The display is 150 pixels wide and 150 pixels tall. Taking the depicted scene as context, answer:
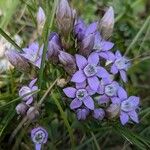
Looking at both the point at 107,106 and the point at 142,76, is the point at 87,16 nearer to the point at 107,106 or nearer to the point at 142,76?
the point at 142,76

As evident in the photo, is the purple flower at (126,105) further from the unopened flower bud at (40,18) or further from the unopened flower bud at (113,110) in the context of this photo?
the unopened flower bud at (40,18)

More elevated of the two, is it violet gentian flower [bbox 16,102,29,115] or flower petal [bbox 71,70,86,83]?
violet gentian flower [bbox 16,102,29,115]

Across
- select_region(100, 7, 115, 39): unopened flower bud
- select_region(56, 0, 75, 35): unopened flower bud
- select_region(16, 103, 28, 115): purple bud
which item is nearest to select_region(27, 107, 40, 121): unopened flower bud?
select_region(16, 103, 28, 115): purple bud

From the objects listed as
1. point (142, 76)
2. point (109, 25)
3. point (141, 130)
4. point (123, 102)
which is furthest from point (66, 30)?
point (142, 76)

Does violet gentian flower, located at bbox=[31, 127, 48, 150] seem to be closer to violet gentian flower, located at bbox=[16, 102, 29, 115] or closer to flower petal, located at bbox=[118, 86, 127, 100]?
violet gentian flower, located at bbox=[16, 102, 29, 115]

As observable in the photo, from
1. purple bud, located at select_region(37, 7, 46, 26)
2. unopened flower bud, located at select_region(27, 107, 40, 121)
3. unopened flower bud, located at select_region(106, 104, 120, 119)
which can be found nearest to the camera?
unopened flower bud, located at select_region(27, 107, 40, 121)

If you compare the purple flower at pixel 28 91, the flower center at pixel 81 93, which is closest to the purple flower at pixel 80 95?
the flower center at pixel 81 93

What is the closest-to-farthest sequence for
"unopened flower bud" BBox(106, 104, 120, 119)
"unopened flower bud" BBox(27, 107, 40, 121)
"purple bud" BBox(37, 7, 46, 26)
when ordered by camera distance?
"unopened flower bud" BBox(27, 107, 40, 121) < "unopened flower bud" BBox(106, 104, 120, 119) < "purple bud" BBox(37, 7, 46, 26)

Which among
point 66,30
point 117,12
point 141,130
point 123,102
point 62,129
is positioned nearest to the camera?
point 66,30

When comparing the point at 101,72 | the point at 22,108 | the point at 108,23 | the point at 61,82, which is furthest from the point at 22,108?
the point at 108,23
